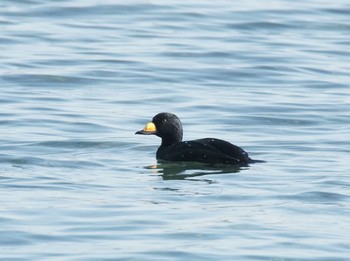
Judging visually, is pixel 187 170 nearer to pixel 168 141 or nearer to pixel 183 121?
pixel 168 141

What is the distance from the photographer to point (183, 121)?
17703 mm

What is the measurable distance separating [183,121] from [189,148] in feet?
10.8

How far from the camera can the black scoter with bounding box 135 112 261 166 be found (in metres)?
14.1

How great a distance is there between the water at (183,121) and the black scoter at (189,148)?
0.44 ft

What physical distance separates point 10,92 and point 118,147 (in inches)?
173

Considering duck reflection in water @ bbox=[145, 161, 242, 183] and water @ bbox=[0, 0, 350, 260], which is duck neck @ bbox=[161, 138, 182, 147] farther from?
duck reflection in water @ bbox=[145, 161, 242, 183]

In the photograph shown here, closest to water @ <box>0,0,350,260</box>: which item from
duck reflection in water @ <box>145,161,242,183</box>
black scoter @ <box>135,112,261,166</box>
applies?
duck reflection in water @ <box>145,161,242,183</box>

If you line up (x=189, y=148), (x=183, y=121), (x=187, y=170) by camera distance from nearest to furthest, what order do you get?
(x=187, y=170) < (x=189, y=148) < (x=183, y=121)

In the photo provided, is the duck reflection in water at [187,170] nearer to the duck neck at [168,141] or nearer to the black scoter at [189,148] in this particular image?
the black scoter at [189,148]

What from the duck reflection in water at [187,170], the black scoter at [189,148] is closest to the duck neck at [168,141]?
the black scoter at [189,148]

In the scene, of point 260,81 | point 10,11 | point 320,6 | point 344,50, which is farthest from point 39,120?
point 320,6

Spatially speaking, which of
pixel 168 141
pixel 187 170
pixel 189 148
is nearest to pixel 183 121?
pixel 168 141

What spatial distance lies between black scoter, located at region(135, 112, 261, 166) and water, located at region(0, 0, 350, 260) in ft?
0.44

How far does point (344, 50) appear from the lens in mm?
24344
